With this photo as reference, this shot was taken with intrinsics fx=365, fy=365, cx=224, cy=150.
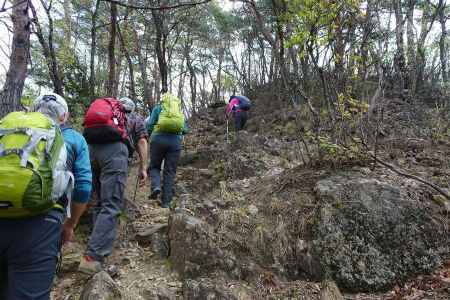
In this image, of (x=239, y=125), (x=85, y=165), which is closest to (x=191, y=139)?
(x=239, y=125)

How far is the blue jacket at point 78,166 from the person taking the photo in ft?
8.79

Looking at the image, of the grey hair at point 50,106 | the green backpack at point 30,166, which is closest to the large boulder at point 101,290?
the green backpack at point 30,166

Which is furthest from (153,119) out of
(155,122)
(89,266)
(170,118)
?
(89,266)

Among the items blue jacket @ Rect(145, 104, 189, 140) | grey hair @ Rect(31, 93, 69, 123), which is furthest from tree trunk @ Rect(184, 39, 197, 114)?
grey hair @ Rect(31, 93, 69, 123)

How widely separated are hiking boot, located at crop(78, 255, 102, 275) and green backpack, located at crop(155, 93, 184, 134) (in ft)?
7.97

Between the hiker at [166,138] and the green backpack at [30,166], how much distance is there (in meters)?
3.18

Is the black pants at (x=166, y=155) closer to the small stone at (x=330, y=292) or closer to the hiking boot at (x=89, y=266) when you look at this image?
the hiking boot at (x=89, y=266)

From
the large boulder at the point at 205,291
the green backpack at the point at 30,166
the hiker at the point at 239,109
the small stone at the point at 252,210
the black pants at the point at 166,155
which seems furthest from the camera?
the hiker at the point at 239,109

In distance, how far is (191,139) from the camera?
1192 cm

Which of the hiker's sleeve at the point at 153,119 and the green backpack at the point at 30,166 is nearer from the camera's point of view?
the green backpack at the point at 30,166

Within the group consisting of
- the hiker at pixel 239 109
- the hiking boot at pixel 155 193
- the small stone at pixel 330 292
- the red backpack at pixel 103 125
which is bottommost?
the small stone at pixel 330 292

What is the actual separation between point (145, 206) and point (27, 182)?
3.89m

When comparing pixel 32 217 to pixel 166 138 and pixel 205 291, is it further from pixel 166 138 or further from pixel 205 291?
pixel 166 138

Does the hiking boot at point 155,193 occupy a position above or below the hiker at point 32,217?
below
